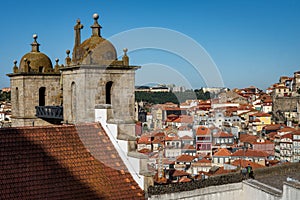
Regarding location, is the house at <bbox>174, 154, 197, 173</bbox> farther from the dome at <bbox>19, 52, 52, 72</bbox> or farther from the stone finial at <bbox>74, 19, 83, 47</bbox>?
the stone finial at <bbox>74, 19, 83, 47</bbox>

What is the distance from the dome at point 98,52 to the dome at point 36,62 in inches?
222

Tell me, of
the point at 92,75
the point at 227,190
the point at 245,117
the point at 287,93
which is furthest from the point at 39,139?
the point at 287,93

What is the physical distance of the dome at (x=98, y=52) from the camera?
41.7 ft

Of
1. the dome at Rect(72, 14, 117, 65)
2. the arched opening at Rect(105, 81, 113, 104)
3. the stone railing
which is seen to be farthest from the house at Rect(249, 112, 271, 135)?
the stone railing

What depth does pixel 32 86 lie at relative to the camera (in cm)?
1794

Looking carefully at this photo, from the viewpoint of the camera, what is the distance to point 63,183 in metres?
6.78

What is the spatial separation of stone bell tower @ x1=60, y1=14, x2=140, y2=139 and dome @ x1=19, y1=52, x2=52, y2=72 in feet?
17.5

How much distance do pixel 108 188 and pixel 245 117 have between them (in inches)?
3119

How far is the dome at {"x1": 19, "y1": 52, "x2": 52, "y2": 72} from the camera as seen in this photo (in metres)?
18.0

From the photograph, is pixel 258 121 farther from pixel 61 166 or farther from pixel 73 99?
pixel 61 166

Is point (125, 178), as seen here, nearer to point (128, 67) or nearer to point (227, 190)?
point (227, 190)

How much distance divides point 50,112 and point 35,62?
2.79 metres

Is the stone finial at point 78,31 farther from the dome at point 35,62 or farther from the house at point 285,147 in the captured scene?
the house at point 285,147

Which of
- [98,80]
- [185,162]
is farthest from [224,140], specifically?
[98,80]
